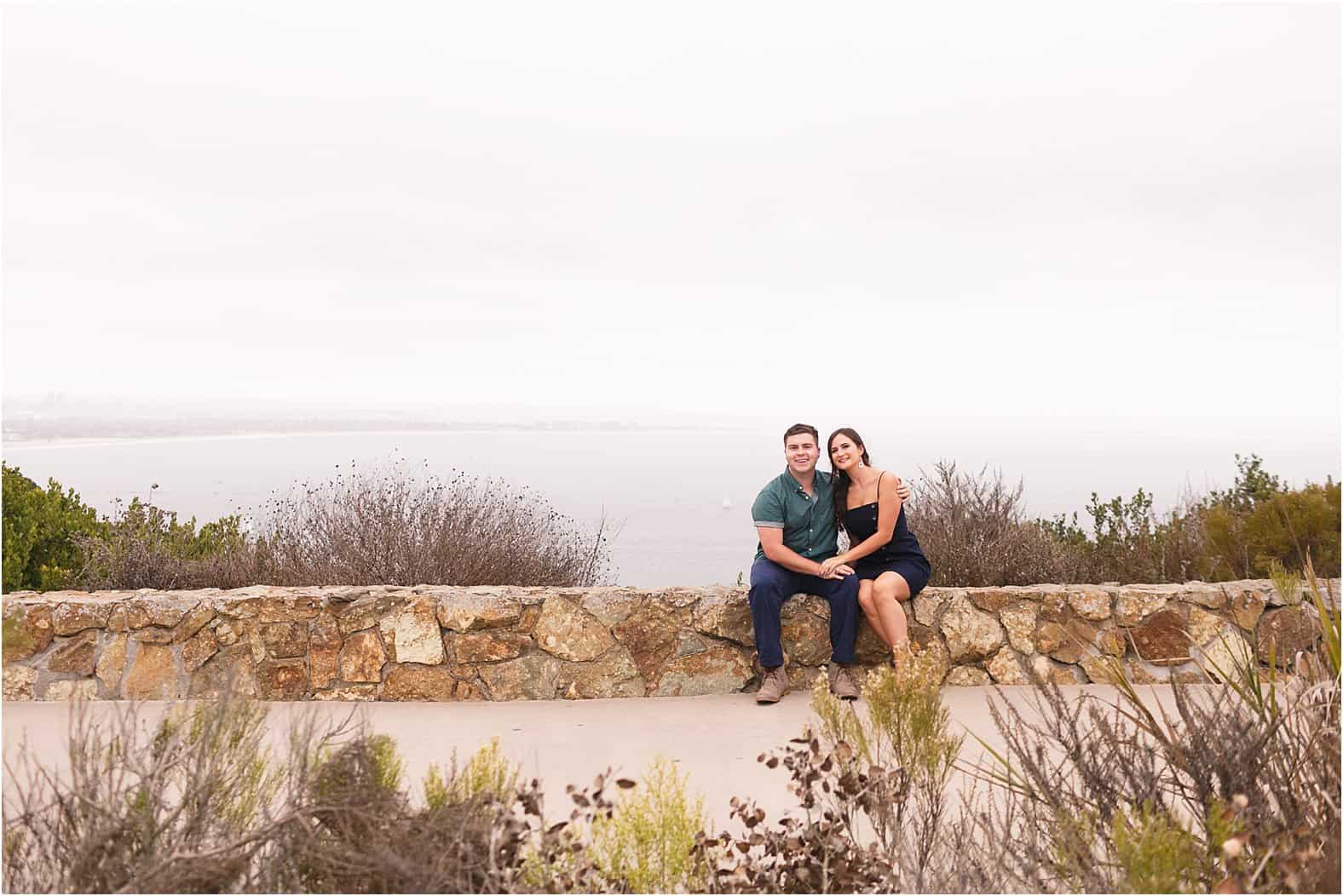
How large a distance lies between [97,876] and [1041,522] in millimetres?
8118

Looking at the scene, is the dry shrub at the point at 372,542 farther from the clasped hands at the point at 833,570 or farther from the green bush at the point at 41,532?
the clasped hands at the point at 833,570

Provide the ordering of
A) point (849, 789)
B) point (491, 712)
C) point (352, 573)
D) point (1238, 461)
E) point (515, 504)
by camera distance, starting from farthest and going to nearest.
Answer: point (1238, 461) < point (515, 504) < point (352, 573) < point (491, 712) < point (849, 789)

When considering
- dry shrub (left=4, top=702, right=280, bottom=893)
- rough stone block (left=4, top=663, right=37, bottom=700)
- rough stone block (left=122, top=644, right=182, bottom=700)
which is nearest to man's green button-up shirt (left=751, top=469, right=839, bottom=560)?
rough stone block (left=122, top=644, right=182, bottom=700)

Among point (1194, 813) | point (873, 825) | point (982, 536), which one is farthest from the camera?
point (982, 536)

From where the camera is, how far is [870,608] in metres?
4.78

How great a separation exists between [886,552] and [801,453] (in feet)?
2.16

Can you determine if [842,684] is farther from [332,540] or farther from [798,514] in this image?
[332,540]

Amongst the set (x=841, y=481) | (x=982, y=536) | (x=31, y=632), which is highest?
(x=841, y=481)

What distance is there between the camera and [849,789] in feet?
8.52

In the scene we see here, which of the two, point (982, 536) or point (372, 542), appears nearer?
point (372, 542)

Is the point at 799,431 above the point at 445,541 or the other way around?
above

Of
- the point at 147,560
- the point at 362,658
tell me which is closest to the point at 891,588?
the point at 362,658

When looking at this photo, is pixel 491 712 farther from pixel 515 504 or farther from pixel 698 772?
pixel 515 504

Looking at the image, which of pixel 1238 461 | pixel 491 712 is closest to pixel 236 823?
pixel 491 712
